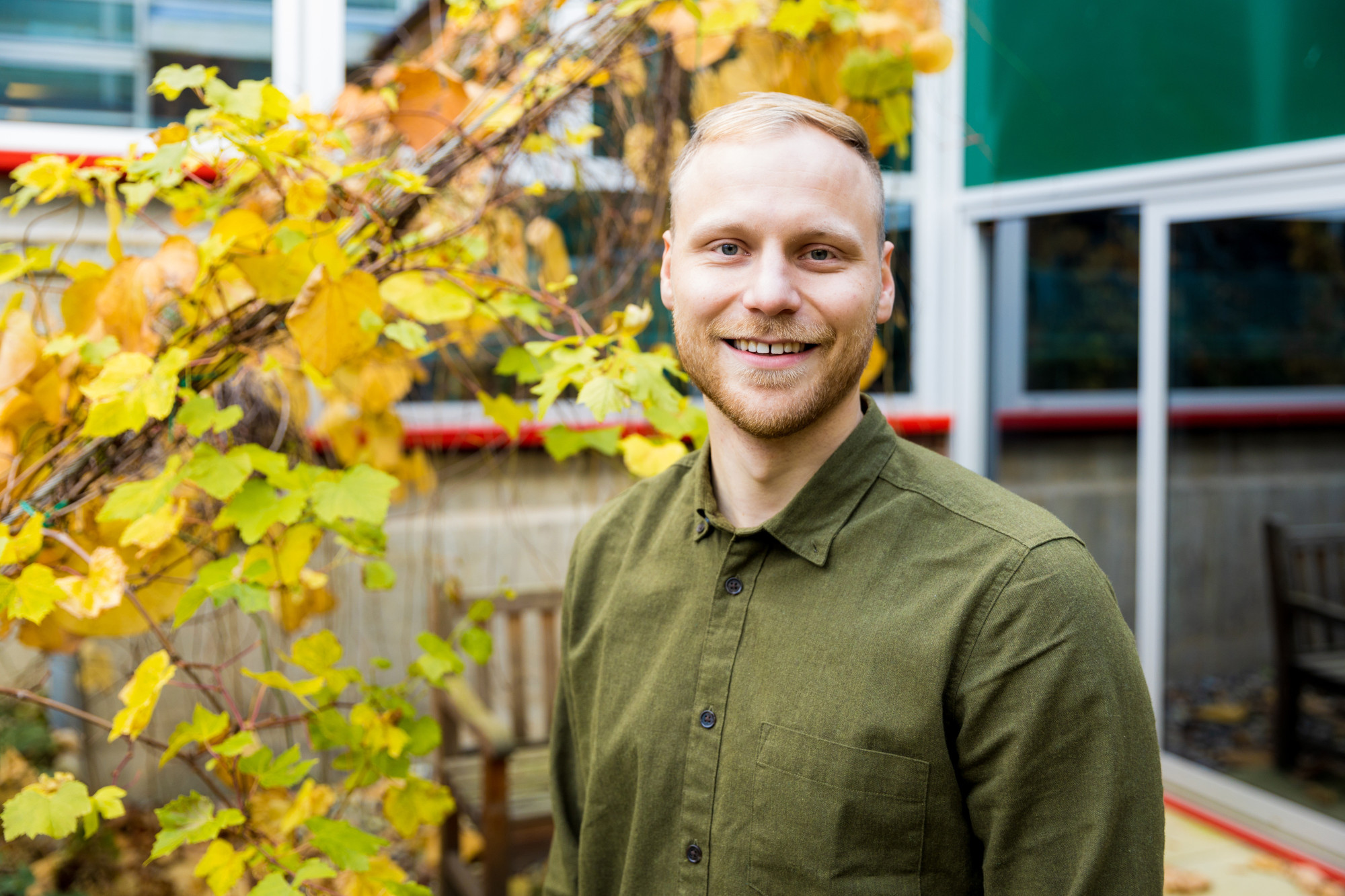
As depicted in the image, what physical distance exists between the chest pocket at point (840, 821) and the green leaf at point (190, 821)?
78 centimetres

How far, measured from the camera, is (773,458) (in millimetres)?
1234

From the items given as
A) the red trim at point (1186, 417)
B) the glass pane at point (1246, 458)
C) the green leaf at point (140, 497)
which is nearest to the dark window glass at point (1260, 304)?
the glass pane at point (1246, 458)

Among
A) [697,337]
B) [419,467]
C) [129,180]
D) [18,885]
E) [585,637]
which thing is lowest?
[18,885]

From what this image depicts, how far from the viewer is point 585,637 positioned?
143 cm

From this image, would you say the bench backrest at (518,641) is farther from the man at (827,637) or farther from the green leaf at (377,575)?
the man at (827,637)

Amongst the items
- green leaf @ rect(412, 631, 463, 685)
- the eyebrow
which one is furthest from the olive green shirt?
green leaf @ rect(412, 631, 463, 685)

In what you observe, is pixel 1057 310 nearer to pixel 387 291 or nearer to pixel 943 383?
pixel 943 383

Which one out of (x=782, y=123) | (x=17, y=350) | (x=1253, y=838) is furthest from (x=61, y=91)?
(x=1253, y=838)

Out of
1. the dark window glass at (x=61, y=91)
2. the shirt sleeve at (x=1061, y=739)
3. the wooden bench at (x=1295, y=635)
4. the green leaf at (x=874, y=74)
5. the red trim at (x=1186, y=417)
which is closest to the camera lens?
the shirt sleeve at (x=1061, y=739)

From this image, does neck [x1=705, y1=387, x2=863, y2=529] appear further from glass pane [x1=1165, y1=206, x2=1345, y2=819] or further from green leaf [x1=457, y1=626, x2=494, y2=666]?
glass pane [x1=1165, y1=206, x2=1345, y2=819]

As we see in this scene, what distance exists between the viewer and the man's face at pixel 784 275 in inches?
45.2

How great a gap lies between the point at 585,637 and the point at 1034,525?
2.04 feet

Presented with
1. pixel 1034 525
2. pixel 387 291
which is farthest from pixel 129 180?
pixel 1034 525

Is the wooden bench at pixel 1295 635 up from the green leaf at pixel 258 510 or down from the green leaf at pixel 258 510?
down
